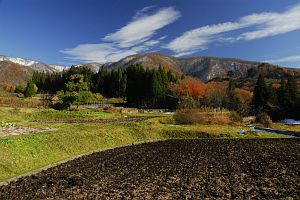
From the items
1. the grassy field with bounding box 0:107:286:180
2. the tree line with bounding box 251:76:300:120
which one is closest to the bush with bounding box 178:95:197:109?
the tree line with bounding box 251:76:300:120

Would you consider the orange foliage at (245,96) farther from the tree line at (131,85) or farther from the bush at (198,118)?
the bush at (198,118)

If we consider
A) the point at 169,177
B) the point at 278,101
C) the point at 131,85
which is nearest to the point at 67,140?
the point at 169,177

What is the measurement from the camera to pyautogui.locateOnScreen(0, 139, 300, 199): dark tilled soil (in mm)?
14492

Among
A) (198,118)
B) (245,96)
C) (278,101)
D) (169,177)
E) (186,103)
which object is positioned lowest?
(169,177)

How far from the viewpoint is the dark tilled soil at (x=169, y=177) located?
14492 mm

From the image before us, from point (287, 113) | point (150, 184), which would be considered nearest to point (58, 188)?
point (150, 184)

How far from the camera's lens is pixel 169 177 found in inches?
711

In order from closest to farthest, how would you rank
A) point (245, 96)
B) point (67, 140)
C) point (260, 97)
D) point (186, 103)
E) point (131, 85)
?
point (67, 140) < point (186, 103) < point (260, 97) < point (131, 85) < point (245, 96)

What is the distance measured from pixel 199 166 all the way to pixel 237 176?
376 centimetres

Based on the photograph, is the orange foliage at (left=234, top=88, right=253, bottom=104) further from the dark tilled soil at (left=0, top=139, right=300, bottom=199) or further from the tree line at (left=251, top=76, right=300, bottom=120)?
the dark tilled soil at (left=0, top=139, right=300, bottom=199)

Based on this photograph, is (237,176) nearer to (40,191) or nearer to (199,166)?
(199,166)

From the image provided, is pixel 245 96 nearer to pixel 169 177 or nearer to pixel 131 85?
pixel 131 85

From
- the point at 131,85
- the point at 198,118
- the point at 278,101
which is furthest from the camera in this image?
the point at 131,85

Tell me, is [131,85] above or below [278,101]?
above
